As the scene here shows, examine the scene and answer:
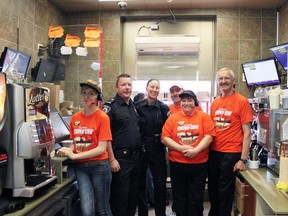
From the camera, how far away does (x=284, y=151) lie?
241cm

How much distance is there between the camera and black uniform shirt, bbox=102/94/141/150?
271 cm

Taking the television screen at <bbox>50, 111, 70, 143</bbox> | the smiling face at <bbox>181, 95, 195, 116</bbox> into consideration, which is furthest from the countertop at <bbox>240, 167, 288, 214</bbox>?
the television screen at <bbox>50, 111, 70, 143</bbox>

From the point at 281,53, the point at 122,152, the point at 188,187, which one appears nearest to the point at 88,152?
the point at 122,152

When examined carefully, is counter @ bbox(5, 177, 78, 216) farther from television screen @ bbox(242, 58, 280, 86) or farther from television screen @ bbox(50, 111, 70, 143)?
television screen @ bbox(242, 58, 280, 86)

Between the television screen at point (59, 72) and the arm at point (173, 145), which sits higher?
the television screen at point (59, 72)

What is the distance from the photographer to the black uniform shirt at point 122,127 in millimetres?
2707

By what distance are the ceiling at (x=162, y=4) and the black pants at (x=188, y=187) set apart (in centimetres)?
301

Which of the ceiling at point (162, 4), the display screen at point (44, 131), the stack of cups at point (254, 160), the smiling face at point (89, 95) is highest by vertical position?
the ceiling at point (162, 4)

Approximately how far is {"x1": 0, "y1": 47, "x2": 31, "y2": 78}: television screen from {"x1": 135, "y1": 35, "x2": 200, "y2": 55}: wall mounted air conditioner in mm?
2289

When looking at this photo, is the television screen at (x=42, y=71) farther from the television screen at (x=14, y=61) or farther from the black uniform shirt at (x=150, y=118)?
the black uniform shirt at (x=150, y=118)

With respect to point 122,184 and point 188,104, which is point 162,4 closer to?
point 188,104

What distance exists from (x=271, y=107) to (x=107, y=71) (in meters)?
3.21

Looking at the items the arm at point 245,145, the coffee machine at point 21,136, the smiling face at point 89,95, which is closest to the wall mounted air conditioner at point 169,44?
the arm at point 245,145

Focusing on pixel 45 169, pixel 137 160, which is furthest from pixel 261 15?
pixel 45 169
